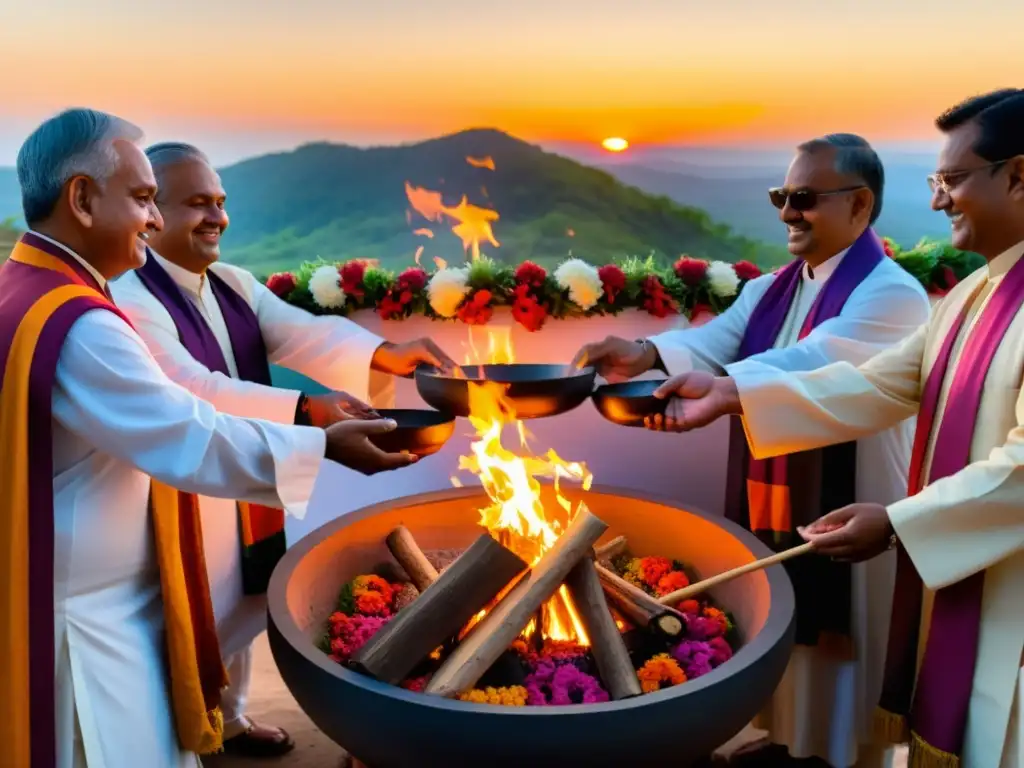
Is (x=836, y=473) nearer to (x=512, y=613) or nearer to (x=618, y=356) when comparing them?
(x=618, y=356)

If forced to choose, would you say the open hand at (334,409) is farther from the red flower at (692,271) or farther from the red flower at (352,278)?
the red flower at (692,271)

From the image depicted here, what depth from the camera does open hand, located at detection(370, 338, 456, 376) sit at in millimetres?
3189

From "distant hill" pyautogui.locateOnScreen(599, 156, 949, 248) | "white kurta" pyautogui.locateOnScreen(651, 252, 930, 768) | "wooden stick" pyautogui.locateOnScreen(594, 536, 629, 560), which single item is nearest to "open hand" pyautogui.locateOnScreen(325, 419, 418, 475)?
"wooden stick" pyautogui.locateOnScreen(594, 536, 629, 560)

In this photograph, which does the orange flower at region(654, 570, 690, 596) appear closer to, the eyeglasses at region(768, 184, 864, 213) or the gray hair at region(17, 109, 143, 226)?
the eyeglasses at region(768, 184, 864, 213)

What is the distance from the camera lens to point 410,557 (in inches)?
104

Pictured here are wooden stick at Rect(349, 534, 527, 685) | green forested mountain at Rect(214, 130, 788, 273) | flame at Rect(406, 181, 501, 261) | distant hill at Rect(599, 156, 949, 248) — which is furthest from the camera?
flame at Rect(406, 181, 501, 261)

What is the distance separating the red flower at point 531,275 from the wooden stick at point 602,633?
1709 millimetres

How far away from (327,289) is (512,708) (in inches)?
102

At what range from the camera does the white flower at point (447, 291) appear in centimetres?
371

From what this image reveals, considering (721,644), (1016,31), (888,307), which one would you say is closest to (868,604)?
(721,644)

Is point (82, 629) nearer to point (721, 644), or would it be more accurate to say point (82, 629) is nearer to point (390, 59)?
point (721, 644)

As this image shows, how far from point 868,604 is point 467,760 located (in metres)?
1.82

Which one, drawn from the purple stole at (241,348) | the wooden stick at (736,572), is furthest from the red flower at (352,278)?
the wooden stick at (736,572)

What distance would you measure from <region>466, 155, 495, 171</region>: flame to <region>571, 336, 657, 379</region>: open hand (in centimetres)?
290
